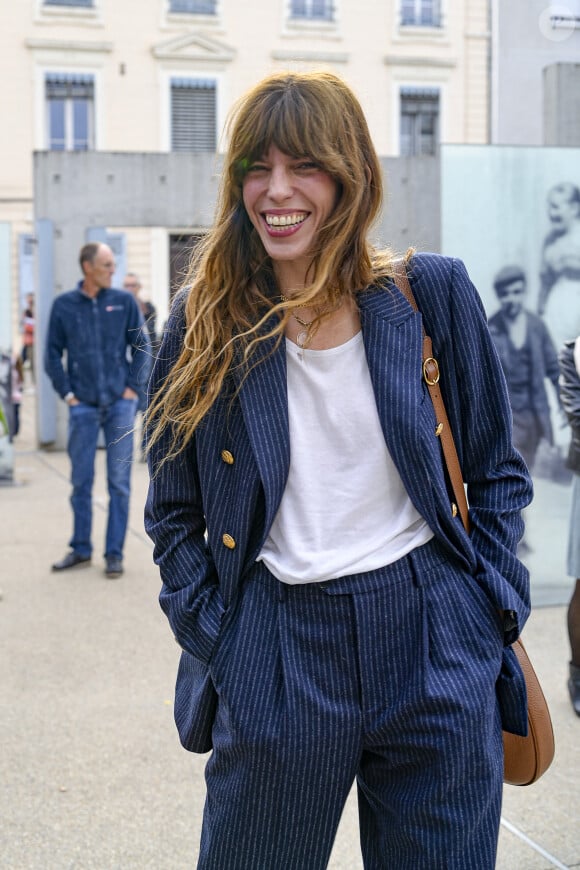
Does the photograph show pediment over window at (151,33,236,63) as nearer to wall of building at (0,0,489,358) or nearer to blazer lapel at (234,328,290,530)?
wall of building at (0,0,489,358)

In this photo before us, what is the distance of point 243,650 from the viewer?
6.38 ft

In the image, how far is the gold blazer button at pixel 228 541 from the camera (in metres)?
1.98

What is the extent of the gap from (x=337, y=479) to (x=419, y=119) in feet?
92.2

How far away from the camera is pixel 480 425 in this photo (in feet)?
6.89

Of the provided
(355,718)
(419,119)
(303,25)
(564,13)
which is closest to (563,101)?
(355,718)

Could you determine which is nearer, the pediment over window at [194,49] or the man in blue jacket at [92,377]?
the man in blue jacket at [92,377]

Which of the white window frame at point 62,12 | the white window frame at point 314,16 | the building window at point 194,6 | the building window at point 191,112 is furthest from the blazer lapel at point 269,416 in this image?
the white window frame at point 314,16

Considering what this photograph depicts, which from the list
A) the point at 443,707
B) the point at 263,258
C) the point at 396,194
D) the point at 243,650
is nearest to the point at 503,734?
the point at 443,707

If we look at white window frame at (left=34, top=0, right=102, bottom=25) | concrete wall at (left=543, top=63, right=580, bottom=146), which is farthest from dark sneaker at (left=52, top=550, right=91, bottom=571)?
white window frame at (left=34, top=0, right=102, bottom=25)

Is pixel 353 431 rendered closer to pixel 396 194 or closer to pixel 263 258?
pixel 263 258

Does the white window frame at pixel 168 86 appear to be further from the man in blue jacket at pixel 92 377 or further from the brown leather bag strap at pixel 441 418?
the brown leather bag strap at pixel 441 418

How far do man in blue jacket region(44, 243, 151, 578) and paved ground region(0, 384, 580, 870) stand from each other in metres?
0.38

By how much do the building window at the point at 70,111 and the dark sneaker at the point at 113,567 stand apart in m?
21.5

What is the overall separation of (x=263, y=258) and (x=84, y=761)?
8.38ft
